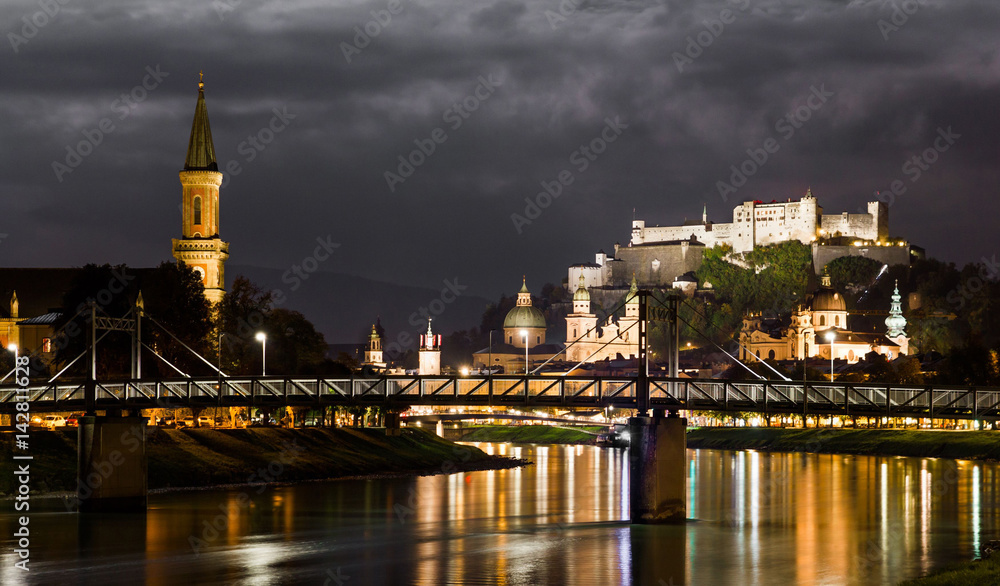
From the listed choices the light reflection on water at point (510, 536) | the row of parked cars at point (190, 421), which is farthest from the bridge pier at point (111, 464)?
the row of parked cars at point (190, 421)

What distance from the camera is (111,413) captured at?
60969mm

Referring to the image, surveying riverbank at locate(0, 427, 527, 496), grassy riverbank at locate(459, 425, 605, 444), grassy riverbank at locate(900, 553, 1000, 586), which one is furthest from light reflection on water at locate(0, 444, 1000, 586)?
grassy riverbank at locate(459, 425, 605, 444)

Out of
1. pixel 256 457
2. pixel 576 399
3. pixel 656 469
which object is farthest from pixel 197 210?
pixel 656 469

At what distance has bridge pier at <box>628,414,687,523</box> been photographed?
57.2 meters

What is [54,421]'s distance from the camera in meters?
84.6

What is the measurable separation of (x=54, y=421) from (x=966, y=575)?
60.6 metres

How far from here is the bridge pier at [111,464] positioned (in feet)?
191

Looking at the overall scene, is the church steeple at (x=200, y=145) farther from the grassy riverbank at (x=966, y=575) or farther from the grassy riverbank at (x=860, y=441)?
the grassy riverbank at (x=966, y=575)

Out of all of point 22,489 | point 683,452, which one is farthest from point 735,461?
point 22,489

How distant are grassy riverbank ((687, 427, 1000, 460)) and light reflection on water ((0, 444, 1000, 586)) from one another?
30.4m

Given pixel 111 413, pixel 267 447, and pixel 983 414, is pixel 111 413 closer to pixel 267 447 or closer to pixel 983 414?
pixel 267 447

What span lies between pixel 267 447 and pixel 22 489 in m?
25.1

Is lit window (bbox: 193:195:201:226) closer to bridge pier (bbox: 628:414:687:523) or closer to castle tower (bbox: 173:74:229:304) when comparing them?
castle tower (bbox: 173:74:229:304)

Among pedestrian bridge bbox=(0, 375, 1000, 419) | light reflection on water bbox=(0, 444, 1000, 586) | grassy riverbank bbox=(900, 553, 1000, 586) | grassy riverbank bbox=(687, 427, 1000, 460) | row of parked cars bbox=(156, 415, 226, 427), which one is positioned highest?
pedestrian bridge bbox=(0, 375, 1000, 419)
